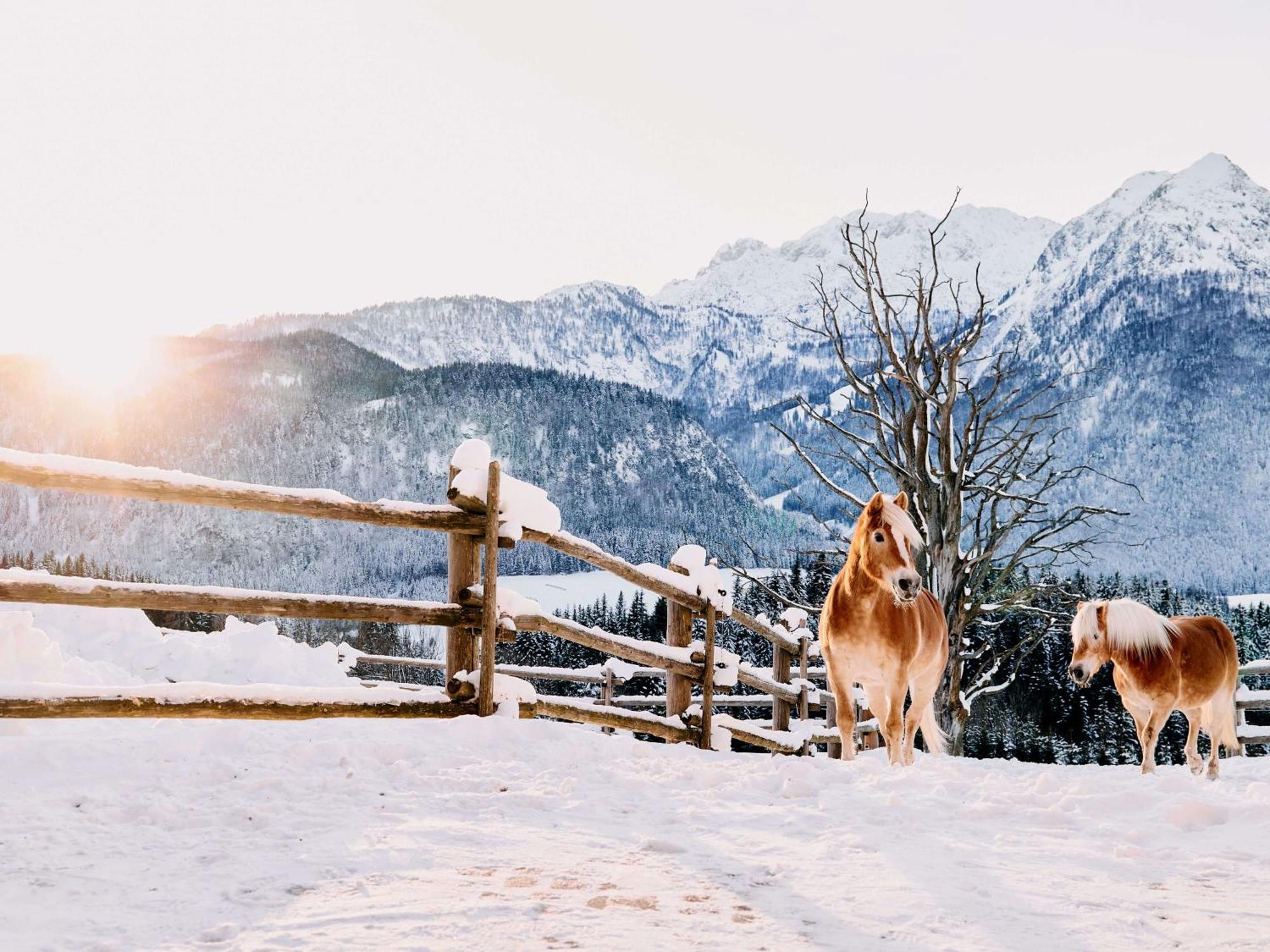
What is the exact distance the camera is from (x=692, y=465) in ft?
510

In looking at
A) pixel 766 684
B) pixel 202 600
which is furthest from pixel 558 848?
pixel 766 684

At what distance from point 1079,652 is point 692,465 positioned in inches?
5863

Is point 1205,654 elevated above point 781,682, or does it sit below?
above

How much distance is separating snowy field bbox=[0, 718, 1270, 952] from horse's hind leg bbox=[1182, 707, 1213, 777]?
10.2 ft

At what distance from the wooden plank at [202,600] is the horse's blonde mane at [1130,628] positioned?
16.3ft

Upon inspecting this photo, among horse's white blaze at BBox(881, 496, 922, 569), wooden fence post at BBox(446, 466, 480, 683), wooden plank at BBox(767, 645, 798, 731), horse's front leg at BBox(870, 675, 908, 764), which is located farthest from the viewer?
wooden plank at BBox(767, 645, 798, 731)

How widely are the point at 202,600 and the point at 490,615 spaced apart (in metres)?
1.51

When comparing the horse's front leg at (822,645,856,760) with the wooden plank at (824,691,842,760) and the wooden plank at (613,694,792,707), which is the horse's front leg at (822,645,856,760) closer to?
the wooden plank at (824,691,842,760)

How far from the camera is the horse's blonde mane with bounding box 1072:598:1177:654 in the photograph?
6668 mm

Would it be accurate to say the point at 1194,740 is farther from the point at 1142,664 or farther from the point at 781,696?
the point at 781,696

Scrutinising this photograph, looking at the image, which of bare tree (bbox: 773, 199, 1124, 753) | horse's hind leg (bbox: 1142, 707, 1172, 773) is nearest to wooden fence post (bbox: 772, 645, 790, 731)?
bare tree (bbox: 773, 199, 1124, 753)

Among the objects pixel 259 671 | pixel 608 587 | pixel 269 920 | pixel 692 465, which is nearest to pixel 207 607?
pixel 269 920

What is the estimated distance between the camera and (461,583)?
500 cm

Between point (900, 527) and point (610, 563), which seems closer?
point (900, 527)
